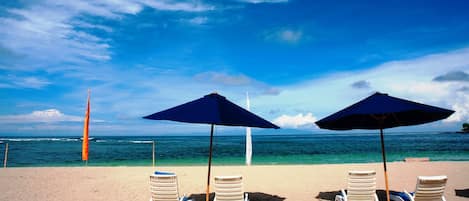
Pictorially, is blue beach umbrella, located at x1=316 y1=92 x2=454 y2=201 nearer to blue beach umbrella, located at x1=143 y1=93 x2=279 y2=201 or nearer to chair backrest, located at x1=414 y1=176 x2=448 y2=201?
chair backrest, located at x1=414 y1=176 x2=448 y2=201

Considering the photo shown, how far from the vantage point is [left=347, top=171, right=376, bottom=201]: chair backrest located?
5.52m

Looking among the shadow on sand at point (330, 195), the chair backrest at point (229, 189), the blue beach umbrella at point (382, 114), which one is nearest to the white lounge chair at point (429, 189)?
the blue beach umbrella at point (382, 114)

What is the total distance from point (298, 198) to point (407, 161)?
31.0 ft

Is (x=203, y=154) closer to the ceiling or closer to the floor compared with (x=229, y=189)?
closer to the floor

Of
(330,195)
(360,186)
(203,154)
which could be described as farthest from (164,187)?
(203,154)

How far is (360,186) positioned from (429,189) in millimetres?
958

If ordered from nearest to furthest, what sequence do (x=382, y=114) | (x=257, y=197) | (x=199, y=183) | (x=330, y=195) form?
(x=382, y=114), (x=257, y=197), (x=330, y=195), (x=199, y=183)

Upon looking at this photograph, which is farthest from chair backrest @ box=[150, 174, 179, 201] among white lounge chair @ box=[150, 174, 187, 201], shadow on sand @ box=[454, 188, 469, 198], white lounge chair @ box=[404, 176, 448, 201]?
shadow on sand @ box=[454, 188, 469, 198]

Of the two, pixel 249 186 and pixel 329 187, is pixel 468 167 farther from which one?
pixel 249 186

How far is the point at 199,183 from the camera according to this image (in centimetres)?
908

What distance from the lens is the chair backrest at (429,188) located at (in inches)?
205

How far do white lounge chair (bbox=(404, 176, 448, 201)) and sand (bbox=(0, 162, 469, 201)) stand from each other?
1.67m

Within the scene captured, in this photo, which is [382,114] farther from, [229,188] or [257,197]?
[257,197]

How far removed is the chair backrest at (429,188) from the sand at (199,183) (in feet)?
5.49
